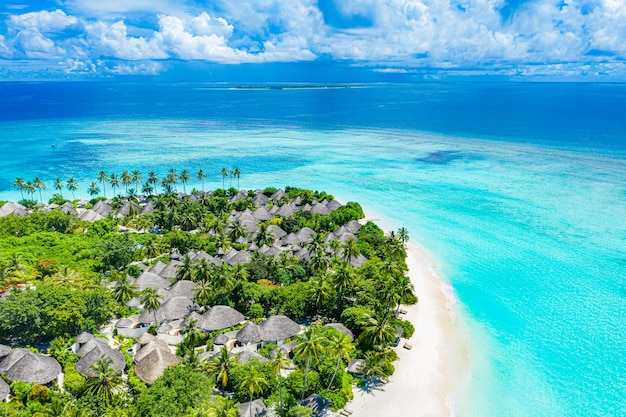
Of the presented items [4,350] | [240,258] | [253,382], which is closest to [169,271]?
[240,258]

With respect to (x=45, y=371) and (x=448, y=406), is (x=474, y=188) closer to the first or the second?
(x=448, y=406)

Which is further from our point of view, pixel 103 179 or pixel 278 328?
pixel 103 179

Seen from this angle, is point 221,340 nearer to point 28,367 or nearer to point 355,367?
point 355,367

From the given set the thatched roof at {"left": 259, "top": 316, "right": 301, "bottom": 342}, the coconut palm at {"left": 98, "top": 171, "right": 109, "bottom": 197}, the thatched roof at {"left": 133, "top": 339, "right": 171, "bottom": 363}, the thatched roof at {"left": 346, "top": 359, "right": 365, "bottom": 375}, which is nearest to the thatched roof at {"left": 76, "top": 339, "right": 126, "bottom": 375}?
the thatched roof at {"left": 133, "top": 339, "right": 171, "bottom": 363}

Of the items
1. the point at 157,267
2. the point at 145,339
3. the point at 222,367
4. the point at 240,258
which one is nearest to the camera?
the point at 222,367

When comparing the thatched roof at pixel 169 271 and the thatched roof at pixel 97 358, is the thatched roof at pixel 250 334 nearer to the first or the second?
the thatched roof at pixel 97 358

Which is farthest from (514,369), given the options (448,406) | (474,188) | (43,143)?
(43,143)

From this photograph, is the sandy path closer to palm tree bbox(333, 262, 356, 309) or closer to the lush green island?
the lush green island
